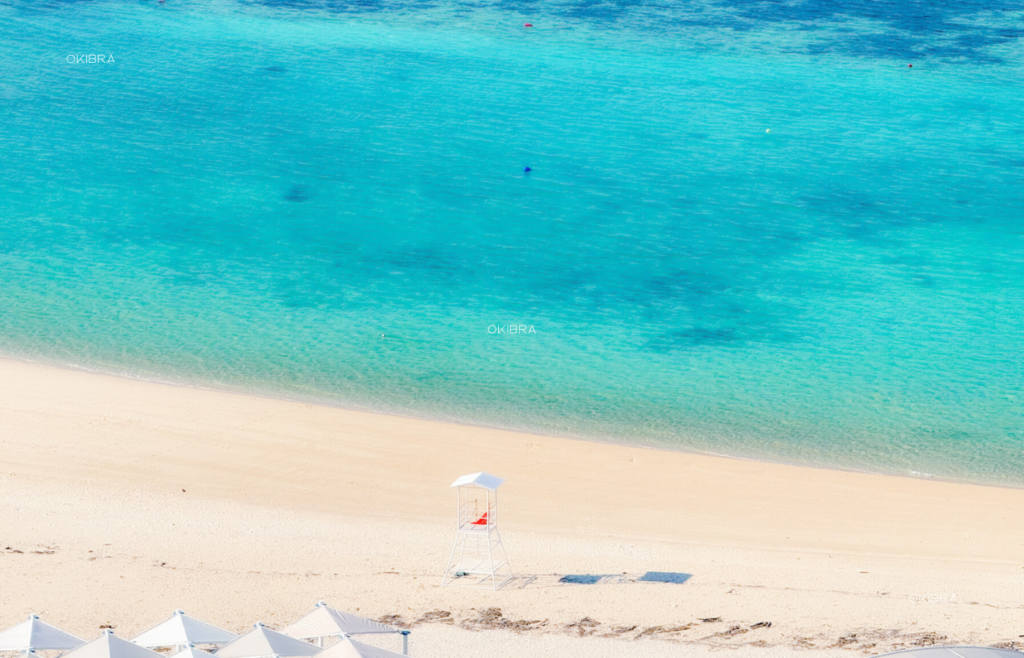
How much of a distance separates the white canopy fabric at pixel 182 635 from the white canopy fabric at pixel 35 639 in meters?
0.60

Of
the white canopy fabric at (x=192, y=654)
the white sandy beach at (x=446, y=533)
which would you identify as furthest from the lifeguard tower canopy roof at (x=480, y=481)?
the white canopy fabric at (x=192, y=654)

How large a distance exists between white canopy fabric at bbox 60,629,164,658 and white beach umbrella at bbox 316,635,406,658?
61.4 inches

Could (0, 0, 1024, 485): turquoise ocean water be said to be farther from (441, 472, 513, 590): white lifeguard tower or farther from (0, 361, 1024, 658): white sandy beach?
(441, 472, 513, 590): white lifeguard tower

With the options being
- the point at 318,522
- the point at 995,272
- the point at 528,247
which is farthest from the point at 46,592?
the point at 995,272

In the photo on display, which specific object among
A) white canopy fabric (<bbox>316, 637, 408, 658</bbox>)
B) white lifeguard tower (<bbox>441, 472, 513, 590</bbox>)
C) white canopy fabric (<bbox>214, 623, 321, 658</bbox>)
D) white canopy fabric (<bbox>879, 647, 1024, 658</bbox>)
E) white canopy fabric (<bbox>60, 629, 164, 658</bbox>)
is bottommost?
white canopy fabric (<bbox>879, 647, 1024, 658</bbox>)

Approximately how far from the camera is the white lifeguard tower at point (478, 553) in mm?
12203

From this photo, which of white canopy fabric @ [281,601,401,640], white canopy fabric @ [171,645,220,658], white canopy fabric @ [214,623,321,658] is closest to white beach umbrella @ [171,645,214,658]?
white canopy fabric @ [171,645,220,658]

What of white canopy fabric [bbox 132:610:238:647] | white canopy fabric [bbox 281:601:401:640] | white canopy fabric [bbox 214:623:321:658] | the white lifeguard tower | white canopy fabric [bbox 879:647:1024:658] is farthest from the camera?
the white lifeguard tower

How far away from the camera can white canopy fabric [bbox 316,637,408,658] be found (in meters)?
9.02

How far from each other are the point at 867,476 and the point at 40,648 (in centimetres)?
1151

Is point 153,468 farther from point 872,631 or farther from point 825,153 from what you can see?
point 825,153

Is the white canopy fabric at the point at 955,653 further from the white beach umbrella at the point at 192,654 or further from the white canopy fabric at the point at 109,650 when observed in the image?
the white canopy fabric at the point at 109,650

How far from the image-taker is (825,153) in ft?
99.8

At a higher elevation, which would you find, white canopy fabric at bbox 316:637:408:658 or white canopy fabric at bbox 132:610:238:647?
white canopy fabric at bbox 132:610:238:647
